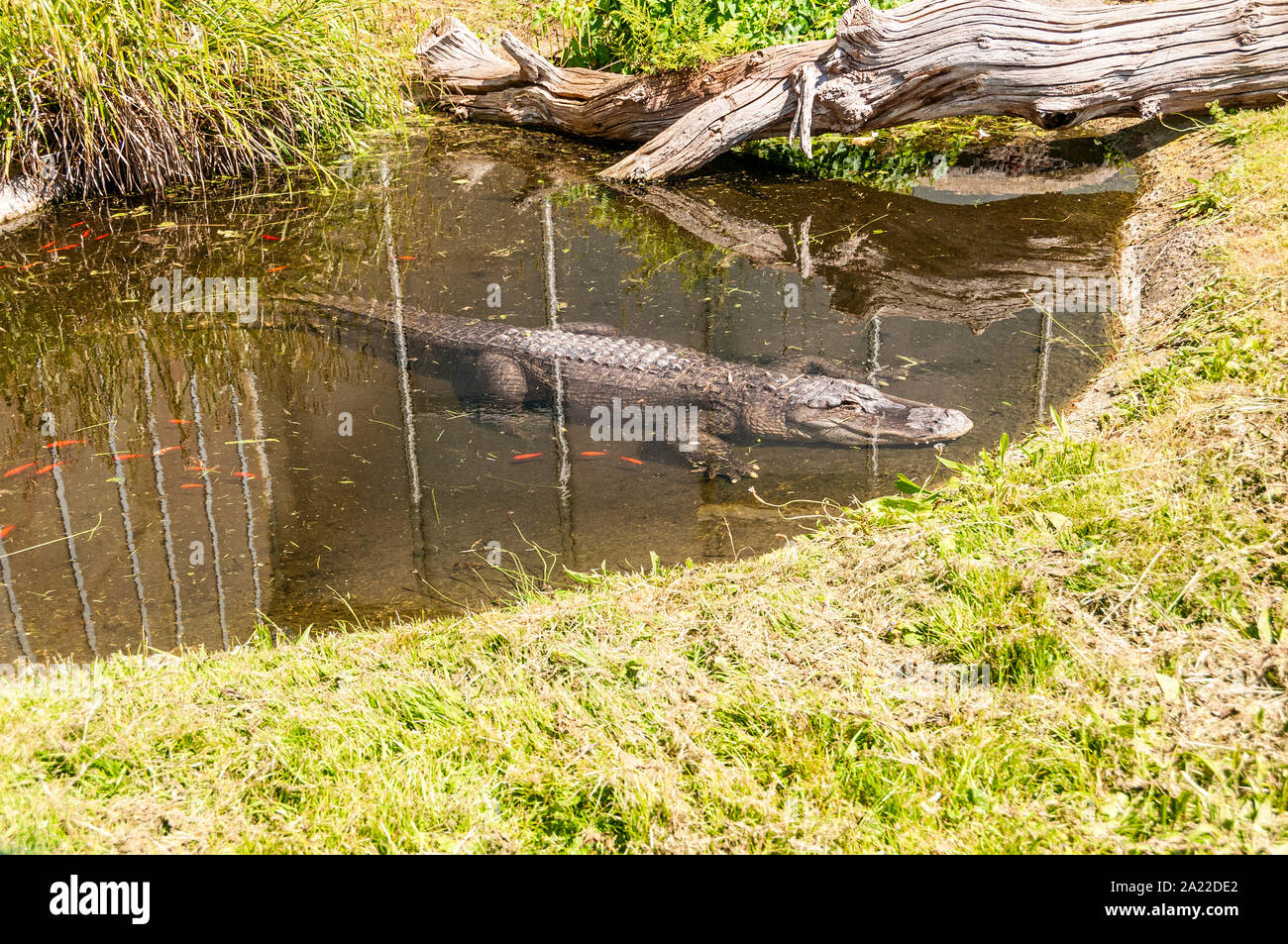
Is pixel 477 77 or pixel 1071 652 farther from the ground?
pixel 477 77

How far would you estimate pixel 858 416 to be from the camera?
14.8 ft

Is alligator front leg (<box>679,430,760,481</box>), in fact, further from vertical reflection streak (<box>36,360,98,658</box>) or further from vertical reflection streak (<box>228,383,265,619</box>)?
vertical reflection streak (<box>36,360,98,658</box>)

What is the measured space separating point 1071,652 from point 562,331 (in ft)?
11.4

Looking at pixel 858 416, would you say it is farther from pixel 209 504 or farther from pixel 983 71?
pixel 983 71

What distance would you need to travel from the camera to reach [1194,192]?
5773 mm

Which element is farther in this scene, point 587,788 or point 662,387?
point 662,387

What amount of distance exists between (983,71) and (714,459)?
13.5 feet

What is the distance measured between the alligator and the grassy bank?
3.92 feet

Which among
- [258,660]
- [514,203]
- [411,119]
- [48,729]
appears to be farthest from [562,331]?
[411,119]

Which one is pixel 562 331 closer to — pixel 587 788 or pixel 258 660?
pixel 258 660

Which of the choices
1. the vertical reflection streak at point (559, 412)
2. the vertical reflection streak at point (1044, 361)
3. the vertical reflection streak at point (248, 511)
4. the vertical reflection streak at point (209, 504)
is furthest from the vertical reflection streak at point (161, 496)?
the vertical reflection streak at point (1044, 361)

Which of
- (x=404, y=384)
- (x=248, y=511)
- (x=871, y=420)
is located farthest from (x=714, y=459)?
(x=248, y=511)

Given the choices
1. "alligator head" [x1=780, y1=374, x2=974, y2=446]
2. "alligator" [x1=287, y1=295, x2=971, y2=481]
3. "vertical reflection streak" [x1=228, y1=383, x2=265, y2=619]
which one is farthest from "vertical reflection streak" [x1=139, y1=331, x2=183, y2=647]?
"alligator head" [x1=780, y1=374, x2=974, y2=446]

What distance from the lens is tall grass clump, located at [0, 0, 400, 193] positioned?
624 centimetres
